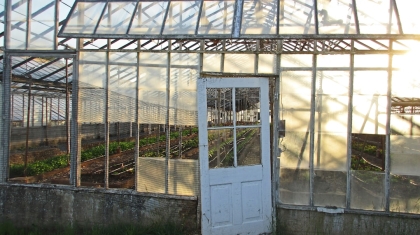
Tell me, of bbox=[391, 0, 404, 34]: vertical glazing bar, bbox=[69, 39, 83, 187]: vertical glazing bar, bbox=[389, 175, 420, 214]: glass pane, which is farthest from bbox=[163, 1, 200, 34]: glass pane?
bbox=[389, 175, 420, 214]: glass pane

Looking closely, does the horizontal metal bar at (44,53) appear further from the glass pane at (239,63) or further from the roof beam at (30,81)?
the roof beam at (30,81)

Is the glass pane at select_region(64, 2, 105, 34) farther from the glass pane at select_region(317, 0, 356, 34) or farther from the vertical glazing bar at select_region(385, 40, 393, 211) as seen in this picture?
the vertical glazing bar at select_region(385, 40, 393, 211)

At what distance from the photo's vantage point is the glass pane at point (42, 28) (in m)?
5.39

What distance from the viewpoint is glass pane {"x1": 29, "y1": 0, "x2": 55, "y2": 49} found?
17.7ft

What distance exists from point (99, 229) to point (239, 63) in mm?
3298

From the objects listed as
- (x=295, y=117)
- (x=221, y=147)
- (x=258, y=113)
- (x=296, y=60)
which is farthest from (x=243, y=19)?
(x=221, y=147)

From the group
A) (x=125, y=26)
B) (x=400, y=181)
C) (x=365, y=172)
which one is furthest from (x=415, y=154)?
(x=125, y=26)

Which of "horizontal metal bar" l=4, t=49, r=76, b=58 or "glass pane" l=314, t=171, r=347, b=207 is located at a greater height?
"horizontal metal bar" l=4, t=49, r=76, b=58

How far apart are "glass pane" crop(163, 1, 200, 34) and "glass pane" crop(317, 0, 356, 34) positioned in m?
1.86

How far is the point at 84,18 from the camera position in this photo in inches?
201

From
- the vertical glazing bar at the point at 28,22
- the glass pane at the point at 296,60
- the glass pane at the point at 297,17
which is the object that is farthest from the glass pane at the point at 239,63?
the vertical glazing bar at the point at 28,22

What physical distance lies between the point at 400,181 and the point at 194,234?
3.07 m

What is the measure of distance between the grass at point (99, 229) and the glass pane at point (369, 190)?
2.61 m

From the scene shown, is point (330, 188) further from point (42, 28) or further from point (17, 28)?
point (17, 28)
